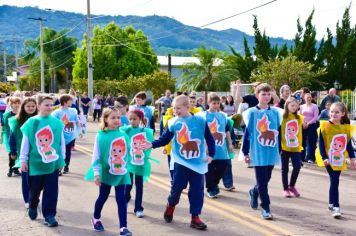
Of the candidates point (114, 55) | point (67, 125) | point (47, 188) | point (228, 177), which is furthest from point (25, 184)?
point (114, 55)

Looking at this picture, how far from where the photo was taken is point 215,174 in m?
9.39

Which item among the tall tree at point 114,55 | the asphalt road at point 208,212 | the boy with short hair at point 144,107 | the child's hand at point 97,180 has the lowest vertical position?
the asphalt road at point 208,212

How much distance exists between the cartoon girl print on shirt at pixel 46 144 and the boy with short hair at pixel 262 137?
2669mm

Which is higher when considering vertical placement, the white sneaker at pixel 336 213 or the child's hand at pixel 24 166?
the child's hand at pixel 24 166

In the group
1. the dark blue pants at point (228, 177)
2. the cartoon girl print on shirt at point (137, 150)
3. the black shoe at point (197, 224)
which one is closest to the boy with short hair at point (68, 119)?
the dark blue pants at point (228, 177)

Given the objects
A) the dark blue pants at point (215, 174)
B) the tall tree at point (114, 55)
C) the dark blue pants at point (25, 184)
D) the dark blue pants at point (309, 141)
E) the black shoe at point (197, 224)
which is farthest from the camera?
the tall tree at point (114, 55)

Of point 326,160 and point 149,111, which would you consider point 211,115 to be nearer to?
point 149,111

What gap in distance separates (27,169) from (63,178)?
4220 mm

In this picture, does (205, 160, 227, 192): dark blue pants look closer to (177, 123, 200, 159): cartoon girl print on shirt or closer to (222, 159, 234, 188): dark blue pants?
(222, 159, 234, 188): dark blue pants

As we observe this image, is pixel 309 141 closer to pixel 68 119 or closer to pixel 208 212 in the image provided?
pixel 68 119

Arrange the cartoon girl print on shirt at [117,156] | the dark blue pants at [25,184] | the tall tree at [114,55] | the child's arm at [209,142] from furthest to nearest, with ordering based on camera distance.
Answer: the tall tree at [114,55]
the dark blue pants at [25,184]
the child's arm at [209,142]
the cartoon girl print on shirt at [117,156]

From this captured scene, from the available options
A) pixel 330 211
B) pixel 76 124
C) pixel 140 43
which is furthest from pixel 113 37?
pixel 330 211

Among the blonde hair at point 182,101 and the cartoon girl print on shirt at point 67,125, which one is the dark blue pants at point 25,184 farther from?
the cartoon girl print on shirt at point 67,125

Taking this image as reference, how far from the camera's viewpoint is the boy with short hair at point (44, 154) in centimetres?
736
